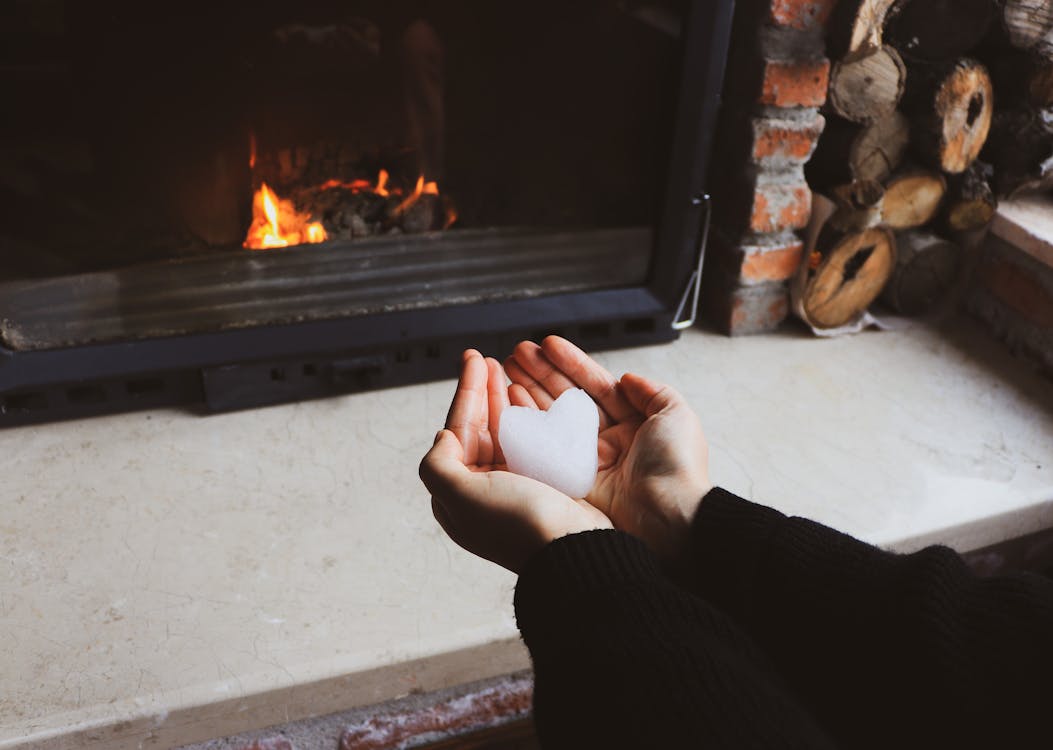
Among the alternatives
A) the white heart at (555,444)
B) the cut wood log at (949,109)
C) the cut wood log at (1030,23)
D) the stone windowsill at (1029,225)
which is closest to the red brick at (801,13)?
the cut wood log at (949,109)

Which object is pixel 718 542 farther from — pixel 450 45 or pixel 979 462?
pixel 450 45

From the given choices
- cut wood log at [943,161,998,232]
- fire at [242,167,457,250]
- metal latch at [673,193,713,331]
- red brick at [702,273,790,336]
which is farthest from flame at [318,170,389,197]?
cut wood log at [943,161,998,232]

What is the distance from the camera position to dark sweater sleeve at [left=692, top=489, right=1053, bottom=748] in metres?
0.66

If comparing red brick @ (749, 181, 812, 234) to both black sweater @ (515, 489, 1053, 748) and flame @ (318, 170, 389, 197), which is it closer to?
flame @ (318, 170, 389, 197)

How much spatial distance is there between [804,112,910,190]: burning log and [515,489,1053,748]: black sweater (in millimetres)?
965

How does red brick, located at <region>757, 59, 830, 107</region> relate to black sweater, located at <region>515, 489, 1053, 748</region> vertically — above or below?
above

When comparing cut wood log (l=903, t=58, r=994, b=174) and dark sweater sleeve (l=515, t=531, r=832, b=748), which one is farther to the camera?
cut wood log (l=903, t=58, r=994, b=174)

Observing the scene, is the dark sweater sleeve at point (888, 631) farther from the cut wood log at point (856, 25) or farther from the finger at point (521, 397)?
the cut wood log at point (856, 25)

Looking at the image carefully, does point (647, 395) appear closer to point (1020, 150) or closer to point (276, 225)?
point (276, 225)

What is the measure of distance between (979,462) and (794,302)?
44cm

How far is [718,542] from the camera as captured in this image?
83 centimetres

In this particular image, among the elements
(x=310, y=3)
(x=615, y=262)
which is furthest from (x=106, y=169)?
(x=615, y=262)

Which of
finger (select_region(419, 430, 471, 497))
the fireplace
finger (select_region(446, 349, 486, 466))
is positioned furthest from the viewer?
the fireplace

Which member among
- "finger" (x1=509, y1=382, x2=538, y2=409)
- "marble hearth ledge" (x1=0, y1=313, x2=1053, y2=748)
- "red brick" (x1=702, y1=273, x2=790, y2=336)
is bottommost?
"marble hearth ledge" (x1=0, y1=313, x2=1053, y2=748)
